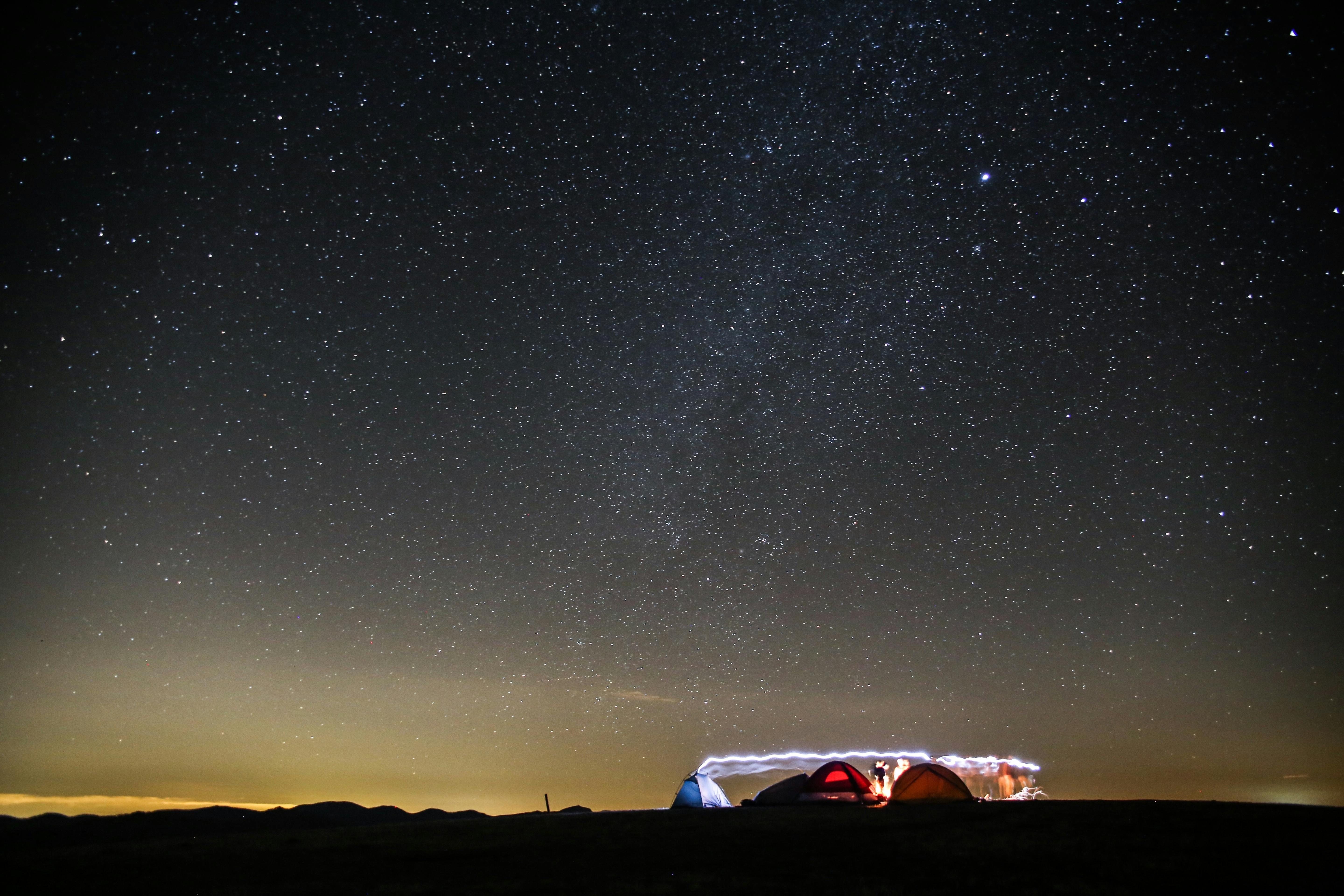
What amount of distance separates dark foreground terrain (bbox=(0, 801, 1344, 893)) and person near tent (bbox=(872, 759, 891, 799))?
958cm

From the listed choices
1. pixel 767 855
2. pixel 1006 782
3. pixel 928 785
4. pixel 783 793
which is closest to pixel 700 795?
pixel 783 793

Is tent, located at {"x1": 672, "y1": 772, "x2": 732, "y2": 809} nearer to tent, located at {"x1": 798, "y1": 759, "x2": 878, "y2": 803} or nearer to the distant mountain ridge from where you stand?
tent, located at {"x1": 798, "y1": 759, "x2": 878, "y2": 803}

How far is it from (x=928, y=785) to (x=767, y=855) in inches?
574

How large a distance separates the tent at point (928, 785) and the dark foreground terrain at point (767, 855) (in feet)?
21.1

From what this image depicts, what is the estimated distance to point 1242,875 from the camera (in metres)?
11.0

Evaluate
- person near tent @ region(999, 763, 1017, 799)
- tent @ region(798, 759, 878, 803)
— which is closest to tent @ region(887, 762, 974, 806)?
tent @ region(798, 759, 878, 803)

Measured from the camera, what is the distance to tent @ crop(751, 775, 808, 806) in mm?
27422

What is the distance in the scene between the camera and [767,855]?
14516 mm

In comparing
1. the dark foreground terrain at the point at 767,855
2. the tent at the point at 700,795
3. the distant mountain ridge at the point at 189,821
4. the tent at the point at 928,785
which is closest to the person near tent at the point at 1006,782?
the tent at the point at 928,785

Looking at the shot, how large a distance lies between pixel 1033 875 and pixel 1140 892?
1.55m

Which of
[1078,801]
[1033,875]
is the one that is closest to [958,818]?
[1078,801]

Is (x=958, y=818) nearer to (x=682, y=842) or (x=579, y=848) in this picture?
(x=682, y=842)

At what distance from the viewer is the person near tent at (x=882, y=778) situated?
2973cm

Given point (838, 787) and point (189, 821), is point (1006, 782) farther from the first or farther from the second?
point (189, 821)
